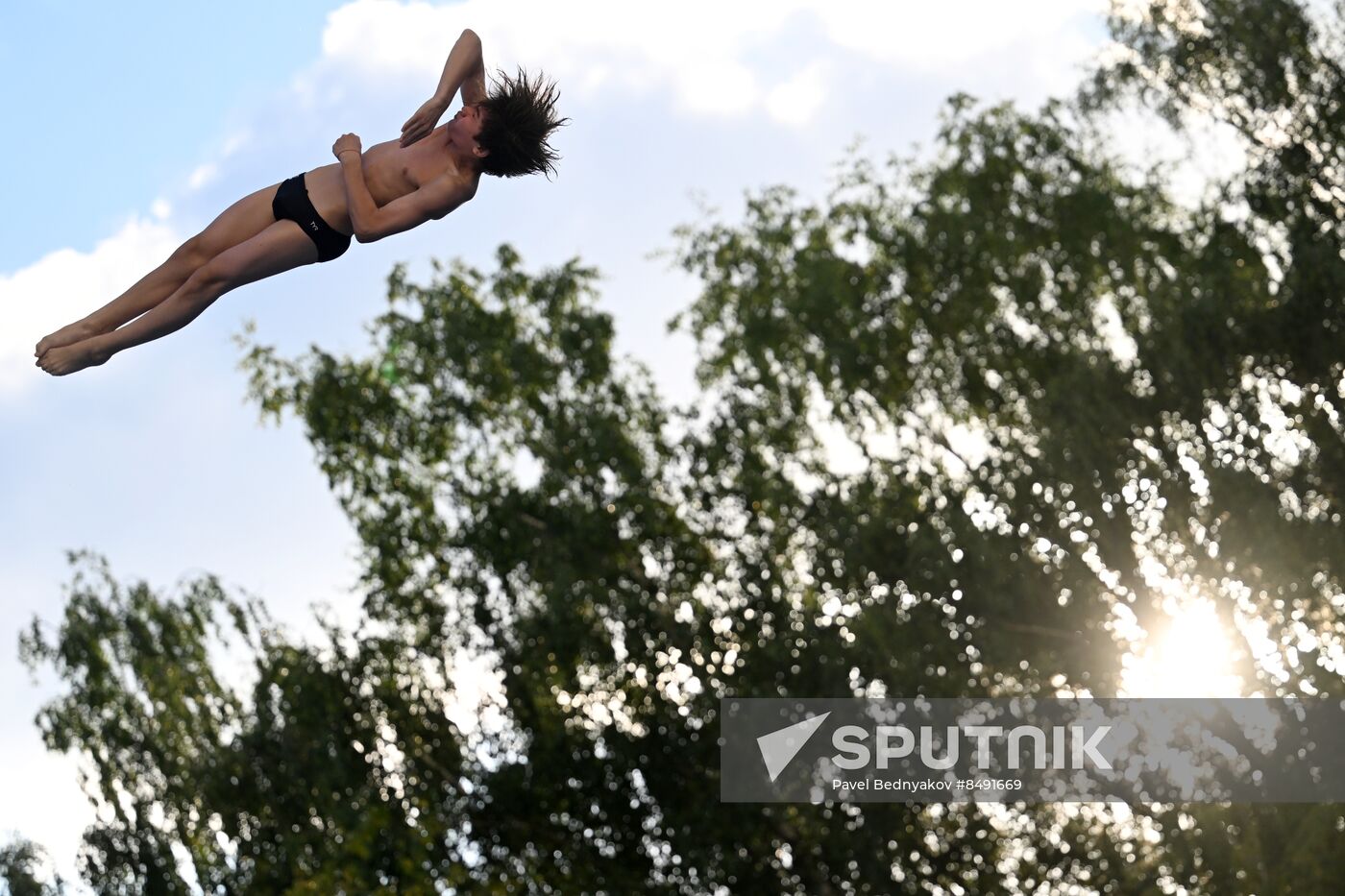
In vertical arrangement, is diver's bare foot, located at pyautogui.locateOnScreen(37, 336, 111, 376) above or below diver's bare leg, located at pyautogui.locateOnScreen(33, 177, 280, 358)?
below

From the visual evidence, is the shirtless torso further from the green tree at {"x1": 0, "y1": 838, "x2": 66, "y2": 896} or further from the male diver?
the green tree at {"x1": 0, "y1": 838, "x2": 66, "y2": 896}

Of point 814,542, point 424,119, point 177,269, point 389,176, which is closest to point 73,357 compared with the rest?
point 177,269

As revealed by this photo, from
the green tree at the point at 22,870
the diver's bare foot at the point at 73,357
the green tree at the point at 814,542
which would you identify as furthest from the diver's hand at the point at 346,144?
the green tree at the point at 22,870

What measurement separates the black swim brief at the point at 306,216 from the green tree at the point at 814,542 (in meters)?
10.8

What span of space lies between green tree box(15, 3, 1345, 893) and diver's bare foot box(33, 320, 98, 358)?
11171 mm

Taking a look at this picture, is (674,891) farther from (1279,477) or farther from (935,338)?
(1279,477)

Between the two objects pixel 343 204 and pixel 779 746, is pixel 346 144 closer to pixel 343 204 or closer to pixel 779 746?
pixel 343 204

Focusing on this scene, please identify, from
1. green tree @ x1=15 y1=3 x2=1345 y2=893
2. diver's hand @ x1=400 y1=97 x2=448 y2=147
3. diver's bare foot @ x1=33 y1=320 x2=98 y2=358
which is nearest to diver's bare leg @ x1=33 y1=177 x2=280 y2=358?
diver's bare foot @ x1=33 y1=320 x2=98 y2=358

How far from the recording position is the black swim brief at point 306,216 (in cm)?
471

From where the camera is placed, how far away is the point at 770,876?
58.4ft

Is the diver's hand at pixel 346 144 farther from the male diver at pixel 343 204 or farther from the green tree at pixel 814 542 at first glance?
the green tree at pixel 814 542

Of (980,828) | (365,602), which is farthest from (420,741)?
(980,828)

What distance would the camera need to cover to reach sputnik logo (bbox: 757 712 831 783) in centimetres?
1752

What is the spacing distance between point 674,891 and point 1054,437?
7.05 meters
